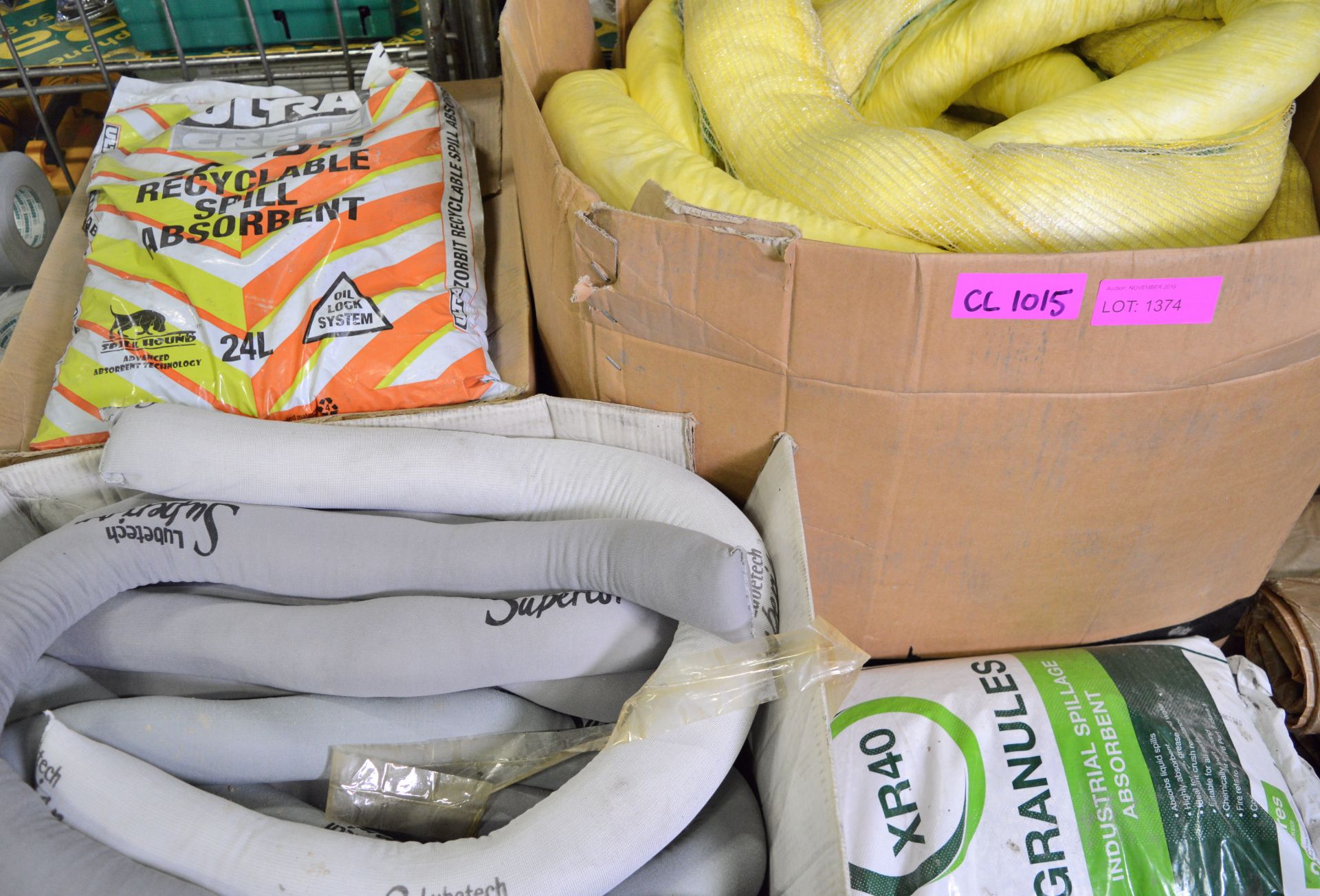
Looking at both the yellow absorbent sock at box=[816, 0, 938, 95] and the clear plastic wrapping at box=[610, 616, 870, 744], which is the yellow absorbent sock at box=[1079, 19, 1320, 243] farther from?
the clear plastic wrapping at box=[610, 616, 870, 744]

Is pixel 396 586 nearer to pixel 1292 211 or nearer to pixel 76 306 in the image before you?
pixel 76 306

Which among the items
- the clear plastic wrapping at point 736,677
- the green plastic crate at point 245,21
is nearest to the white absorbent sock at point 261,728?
the clear plastic wrapping at point 736,677

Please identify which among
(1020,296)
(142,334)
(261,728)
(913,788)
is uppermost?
(1020,296)

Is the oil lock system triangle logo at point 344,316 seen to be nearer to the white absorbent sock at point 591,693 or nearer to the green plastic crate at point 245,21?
the white absorbent sock at point 591,693

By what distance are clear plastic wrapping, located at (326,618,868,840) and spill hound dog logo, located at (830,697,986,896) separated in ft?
0.30

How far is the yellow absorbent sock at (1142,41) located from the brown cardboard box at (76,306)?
57cm

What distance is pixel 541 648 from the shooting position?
0.55m

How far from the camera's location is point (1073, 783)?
58 cm

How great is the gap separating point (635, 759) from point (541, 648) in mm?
99

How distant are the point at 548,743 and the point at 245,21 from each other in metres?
0.96

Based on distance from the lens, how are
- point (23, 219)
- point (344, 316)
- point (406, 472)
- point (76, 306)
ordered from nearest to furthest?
point (406, 472)
point (344, 316)
point (76, 306)
point (23, 219)

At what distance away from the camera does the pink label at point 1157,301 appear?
50 cm

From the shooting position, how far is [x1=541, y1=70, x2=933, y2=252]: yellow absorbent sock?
1.95 ft

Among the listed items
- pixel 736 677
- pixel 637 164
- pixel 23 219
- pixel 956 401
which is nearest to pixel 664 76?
pixel 637 164
